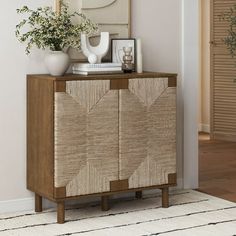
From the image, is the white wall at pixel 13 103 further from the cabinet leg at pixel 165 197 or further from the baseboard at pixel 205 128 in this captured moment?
the baseboard at pixel 205 128

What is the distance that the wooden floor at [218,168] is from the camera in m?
5.09

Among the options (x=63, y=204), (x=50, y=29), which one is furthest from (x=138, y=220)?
(x=50, y=29)

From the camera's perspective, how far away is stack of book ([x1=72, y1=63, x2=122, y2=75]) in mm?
4293

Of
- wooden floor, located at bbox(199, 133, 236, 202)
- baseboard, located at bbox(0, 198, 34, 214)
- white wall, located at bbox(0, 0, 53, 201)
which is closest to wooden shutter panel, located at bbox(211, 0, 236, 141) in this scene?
wooden floor, located at bbox(199, 133, 236, 202)

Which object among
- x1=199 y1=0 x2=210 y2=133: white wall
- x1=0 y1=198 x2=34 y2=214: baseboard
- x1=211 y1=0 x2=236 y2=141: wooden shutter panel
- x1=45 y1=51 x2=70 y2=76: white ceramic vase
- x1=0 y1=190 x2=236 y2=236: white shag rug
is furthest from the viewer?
x1=199 y1=0 x2=210 y2=133: white wall

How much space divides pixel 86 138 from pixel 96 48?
723 mm

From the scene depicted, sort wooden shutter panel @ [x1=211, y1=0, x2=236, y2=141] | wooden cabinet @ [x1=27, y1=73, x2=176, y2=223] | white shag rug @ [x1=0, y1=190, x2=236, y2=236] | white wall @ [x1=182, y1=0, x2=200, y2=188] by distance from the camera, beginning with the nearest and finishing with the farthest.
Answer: white shag rug @ [x1=0, y1=190, x2=236, y2=236]
wooden cabinet @ [x1=27, y1=73, x2=176, y2=223]
white wall @ [x1=182, y1=0, x2=200, y2=188]
wooden shutter panel @ [x1=211, y1=0, x2=236, y2=141]

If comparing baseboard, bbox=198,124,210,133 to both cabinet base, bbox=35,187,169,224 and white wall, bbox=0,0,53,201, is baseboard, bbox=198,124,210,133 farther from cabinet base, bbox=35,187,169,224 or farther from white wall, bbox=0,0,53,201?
white wall, bbox=0,0,53,201

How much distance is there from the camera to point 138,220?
421cm

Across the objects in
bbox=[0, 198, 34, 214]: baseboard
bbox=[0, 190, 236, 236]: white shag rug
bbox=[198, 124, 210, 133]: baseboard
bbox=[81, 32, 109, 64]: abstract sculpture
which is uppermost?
bbox=[81, 32, 109, 64]: abstract sculpture

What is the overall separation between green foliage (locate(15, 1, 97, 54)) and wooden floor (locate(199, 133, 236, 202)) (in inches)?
63.3

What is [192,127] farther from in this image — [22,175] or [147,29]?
[22,175]

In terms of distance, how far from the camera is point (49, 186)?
4.13 meters

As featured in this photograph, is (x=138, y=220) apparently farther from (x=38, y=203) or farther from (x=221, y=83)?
(x=221, y=83)
